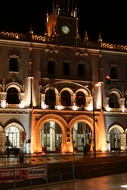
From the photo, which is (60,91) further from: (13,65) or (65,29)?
(65,29)

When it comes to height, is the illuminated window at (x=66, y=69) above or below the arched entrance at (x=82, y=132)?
above

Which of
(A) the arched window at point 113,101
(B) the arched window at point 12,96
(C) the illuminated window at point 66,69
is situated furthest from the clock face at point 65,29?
(B) the arched window at point 12,96

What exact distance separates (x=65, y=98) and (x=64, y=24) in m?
10.8

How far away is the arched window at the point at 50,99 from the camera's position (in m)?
55.3

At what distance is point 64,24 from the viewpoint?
5822 cm

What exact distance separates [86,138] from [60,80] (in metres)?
9.09

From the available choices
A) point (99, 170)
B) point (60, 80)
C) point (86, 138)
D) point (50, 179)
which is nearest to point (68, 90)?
point (60, 80)

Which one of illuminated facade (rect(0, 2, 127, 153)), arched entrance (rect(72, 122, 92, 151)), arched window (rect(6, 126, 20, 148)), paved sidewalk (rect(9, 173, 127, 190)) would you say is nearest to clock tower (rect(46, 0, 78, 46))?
illuminated facade (rect(0, 2, 127, 153))

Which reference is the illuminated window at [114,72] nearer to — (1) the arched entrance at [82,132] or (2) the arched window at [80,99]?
(2) the arched window at [80,99]

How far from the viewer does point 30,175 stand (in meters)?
20.4

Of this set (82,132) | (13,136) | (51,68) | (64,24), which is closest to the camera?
(13,136)

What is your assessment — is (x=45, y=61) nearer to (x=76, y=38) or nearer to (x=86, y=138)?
(x=76, y=38)

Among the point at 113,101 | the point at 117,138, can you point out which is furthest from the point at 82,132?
the point at 113,101

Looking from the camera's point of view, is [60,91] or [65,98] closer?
[60,91]
